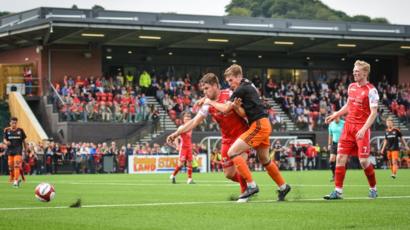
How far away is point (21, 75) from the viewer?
52.5 m

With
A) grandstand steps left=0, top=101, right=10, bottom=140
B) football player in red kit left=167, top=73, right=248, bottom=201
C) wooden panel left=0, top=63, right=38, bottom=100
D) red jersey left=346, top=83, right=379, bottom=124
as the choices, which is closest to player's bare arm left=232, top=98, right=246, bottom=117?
football player in red kit left=167, top=73, right=248, bottom=201

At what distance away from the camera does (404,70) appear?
6544 cm

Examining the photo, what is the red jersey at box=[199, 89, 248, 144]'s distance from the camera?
48.4 feet

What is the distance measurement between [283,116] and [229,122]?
1579 inches

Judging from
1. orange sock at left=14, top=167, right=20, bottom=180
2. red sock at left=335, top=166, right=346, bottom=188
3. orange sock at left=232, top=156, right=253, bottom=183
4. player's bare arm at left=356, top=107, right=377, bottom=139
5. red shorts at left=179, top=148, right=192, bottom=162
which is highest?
player's bare arm at left=356, top=107, right=377, bottom=139

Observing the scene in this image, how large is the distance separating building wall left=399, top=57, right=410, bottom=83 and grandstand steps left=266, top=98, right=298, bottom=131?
12986 millimetres

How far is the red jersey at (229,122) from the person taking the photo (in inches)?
580

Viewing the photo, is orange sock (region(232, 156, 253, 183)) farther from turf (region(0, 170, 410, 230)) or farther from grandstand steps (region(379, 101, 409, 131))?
grandstand steps (region(379, 101, 409, 131))

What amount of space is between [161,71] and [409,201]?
45037 mm

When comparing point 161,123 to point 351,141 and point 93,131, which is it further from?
point 351,141

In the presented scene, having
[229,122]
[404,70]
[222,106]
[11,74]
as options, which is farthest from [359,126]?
[404,70]

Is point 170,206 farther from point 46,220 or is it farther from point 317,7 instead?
point 317,7

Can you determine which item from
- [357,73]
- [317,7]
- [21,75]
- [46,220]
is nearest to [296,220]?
[46,220]

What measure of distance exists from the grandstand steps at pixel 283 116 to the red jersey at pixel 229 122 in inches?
1487
